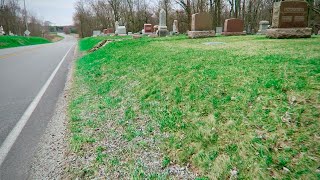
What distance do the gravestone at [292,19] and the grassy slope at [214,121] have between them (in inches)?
309

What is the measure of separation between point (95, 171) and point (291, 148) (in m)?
2.45

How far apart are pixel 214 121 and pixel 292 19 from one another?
37.6ft

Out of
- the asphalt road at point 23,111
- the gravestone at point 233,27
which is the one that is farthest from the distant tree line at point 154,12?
the asphalt road at point 23,111

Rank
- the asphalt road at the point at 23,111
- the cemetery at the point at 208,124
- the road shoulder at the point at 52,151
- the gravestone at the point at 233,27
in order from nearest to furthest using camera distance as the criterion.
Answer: the cemetery at the point at 208,124
the road shoulder at the point at 52,151
the asphalt road at the point at 23,111
the gravestone at the point at 233,27

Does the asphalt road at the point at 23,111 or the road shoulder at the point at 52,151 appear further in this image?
the asphalt road at the point at 23,111

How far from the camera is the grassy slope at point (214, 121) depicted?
9.61 feet

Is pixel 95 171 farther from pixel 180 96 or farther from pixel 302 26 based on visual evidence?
pixel 302 26

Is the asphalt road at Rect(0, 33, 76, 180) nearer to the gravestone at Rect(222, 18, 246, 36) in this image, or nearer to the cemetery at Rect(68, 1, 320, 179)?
the cemetery at Rect(68, 1, 320, 179)

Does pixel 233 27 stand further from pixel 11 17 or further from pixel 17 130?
pixel 11 17

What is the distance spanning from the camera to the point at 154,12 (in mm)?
63562

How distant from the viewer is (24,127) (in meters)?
4.72

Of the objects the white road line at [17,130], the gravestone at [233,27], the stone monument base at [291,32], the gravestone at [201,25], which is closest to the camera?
the white road line at [17,130]

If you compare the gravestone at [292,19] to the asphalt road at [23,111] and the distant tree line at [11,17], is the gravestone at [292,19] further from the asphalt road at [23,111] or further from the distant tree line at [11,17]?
the distant tree line at [11,17]

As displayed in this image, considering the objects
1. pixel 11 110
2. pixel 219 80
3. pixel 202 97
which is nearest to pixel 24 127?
pixel 11 110
